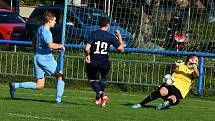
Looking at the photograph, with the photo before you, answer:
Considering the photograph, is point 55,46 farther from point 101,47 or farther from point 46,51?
point 101,47

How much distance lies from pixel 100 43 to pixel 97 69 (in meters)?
0.56

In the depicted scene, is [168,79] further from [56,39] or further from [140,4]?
[56,39]

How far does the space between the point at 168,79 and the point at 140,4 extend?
581cm

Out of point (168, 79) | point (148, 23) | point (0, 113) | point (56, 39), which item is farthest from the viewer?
point (56, 39)

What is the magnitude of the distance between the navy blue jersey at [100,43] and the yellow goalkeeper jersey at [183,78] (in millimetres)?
Result: 1338

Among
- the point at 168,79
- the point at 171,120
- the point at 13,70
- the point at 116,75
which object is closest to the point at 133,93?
the point at 116,75

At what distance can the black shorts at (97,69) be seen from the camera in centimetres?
1396

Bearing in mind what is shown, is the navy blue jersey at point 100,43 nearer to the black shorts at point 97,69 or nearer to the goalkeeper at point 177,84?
the black shorts at point 97,69

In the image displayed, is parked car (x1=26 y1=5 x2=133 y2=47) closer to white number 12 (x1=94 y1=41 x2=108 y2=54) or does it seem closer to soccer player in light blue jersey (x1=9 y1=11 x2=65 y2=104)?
white number 12 (x1=94 y1=41 x2=108 y2=54)

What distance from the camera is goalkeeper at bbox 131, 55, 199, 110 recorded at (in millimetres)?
13461

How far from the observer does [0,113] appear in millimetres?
11633

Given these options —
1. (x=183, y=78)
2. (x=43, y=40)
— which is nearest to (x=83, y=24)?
(x=43, y=40)

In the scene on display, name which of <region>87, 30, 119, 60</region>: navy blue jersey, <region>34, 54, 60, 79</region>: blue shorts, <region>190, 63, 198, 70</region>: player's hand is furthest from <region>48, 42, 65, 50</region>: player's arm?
<region>190, 63, 198, 70</region>: player's hand

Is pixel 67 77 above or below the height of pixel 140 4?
below
